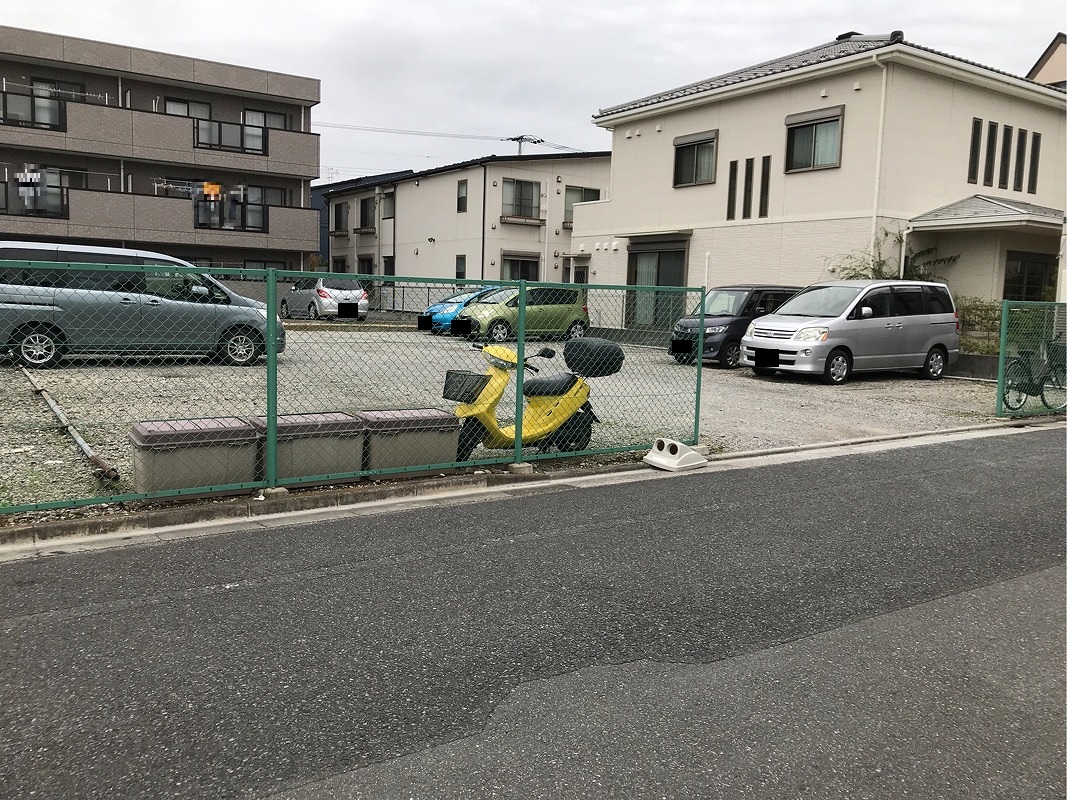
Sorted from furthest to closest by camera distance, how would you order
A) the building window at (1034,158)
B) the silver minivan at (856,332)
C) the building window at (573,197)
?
the building window at (573,197) < the building window at (1034,158) < the silver minivan at (856,332)

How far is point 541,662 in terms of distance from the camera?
11.1 feet

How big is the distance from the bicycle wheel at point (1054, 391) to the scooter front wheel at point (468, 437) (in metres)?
8.53

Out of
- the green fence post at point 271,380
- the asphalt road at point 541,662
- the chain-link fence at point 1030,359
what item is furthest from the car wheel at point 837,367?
the green fence post at point 271,380

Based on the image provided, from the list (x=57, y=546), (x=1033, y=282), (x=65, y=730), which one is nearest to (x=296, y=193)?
(x=1033, y=282)

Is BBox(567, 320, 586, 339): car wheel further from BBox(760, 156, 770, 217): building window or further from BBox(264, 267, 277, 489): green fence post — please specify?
BBox(760, 156, 770, 217): building window

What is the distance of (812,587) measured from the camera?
4379 mm

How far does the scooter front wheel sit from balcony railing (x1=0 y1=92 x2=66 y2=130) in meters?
23.6

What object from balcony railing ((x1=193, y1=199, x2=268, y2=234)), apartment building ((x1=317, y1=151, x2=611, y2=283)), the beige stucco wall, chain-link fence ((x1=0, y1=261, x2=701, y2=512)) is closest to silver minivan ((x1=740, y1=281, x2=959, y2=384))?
the beige stucco wall

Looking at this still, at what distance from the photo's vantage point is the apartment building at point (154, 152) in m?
24.1

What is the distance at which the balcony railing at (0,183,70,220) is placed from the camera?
23953 mm

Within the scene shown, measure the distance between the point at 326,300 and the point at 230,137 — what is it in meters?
23.8

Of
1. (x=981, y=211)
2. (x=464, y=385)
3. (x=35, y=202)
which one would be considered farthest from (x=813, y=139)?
(x=35, y=202)

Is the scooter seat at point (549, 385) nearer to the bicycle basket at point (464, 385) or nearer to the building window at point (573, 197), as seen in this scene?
the bicycle basket at point (464, 385)

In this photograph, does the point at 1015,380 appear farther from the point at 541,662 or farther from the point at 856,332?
the point at 541,662
